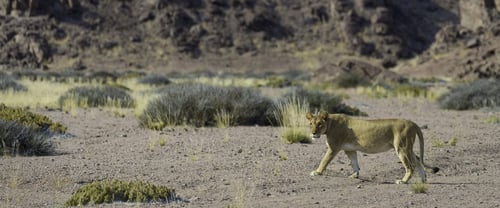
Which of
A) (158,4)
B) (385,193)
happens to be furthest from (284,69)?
(385,193)

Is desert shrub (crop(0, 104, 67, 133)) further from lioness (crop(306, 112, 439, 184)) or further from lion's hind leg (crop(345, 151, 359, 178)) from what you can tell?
lion's hind leg (crop(345, 151, 359, 178))

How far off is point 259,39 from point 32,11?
21.1 meters

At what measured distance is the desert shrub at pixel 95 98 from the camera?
23062 mm

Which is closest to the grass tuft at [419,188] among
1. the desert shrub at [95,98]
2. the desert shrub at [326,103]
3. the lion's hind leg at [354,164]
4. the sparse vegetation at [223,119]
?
the lion's hind leg at [354,164]

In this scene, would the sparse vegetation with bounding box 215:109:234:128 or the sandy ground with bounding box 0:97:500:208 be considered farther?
the sparse vegetation with bounding box 215:109:234:128

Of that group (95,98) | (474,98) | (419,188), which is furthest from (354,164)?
(474,98)

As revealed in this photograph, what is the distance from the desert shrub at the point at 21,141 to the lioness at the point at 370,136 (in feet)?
14.6

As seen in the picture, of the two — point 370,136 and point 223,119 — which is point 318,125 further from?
point 223,119

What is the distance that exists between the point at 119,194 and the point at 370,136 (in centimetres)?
321

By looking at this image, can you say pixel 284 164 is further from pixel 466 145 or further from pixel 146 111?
pixel 146 111

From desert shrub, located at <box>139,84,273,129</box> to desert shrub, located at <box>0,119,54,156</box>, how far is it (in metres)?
4.38

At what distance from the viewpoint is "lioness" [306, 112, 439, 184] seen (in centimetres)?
941

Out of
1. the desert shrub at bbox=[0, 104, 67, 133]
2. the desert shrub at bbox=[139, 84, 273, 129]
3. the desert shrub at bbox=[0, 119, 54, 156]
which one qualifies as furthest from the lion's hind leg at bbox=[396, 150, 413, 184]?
the desert shrub at bbox=[139, 84, 273, 129]

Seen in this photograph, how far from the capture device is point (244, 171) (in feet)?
34.0
